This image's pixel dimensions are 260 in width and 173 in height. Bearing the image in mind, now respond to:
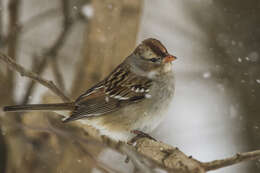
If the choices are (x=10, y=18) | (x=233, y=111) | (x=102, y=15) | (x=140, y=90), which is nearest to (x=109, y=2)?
(x=102, y=15)

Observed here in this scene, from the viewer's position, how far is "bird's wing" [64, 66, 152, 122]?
11.9 ft

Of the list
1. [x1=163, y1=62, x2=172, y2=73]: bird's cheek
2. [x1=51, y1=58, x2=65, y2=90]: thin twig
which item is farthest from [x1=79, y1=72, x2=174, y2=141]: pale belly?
[x1=51, y1=58, x2=65, y2=90]: thin twig

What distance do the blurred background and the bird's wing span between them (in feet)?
1.01

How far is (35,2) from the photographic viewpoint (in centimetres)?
740

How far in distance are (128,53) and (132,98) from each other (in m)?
1.44

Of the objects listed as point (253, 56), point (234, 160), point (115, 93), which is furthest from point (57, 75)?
point (253, 56)

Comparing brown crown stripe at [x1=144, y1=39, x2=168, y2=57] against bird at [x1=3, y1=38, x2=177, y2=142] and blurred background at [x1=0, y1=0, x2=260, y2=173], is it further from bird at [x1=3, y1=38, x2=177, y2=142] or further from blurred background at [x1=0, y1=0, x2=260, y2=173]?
blurred background at [x1=0, y1=0, x2=260, y2=173]

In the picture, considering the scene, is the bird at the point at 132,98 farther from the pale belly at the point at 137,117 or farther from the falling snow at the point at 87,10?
the falling snow at the point at 87,10

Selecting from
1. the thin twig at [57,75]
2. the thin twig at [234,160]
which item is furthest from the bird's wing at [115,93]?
the thin twig at [234,160]

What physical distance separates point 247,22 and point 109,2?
213cm

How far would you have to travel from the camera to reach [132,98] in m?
3.70

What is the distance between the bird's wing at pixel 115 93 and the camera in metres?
3.62

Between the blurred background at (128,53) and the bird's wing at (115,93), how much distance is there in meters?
0.31

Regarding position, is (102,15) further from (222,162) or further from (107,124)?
(222,162)
